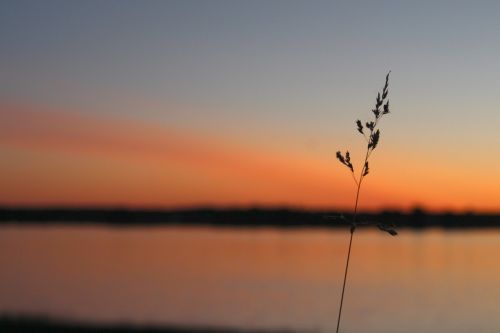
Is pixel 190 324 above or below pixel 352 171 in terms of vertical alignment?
below

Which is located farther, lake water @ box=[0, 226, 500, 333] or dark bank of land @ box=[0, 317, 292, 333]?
lake water @ box=[0, 226, 500, 333]

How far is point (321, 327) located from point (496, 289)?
17.9 metres

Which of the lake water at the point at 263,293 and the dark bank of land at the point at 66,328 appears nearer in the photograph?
the dark bank of land at the point at 66,328

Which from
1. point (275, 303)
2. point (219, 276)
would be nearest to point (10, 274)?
point (219, 276)

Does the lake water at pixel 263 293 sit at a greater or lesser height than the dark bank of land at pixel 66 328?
lesser

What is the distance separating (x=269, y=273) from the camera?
51.8 metres

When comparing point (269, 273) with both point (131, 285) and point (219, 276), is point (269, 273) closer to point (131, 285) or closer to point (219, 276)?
point (219, 276)

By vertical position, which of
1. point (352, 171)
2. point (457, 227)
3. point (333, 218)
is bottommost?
point (457, 227)

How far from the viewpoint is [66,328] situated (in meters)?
19.4

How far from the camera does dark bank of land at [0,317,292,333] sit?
17.6 meters

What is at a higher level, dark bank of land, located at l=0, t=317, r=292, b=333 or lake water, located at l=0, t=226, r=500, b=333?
dark bank of land, located at l=0, t=317, r=292, b=333

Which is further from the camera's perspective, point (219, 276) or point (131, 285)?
point (219, 276)

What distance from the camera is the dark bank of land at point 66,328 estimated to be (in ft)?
57.7

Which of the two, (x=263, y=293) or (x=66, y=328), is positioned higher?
(x=66, y=328)
